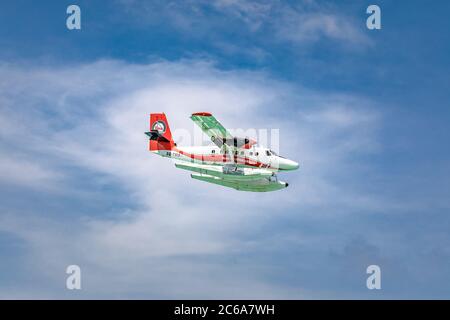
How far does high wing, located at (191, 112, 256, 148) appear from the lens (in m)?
82.0

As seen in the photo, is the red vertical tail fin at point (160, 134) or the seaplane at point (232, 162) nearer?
the seaplane at point (232, 162)

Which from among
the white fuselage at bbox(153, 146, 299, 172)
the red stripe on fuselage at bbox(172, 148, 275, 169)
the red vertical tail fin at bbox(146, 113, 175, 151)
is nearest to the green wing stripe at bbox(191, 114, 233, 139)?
the white fuselage at bbox(153, 146, 299, 172)

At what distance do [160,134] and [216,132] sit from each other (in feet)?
37.9

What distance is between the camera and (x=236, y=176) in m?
84.0

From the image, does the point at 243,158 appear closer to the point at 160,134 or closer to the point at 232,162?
the point at 232,162

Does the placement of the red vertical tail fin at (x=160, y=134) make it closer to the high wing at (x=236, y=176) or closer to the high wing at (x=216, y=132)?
the high wing at (x=236, y=176)

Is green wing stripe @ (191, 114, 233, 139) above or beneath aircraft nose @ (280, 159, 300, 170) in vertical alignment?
above

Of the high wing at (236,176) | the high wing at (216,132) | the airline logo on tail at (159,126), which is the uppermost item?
the airline logo on tail at (159,126)

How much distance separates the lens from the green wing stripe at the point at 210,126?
82.1 m

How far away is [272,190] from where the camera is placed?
3445 inches

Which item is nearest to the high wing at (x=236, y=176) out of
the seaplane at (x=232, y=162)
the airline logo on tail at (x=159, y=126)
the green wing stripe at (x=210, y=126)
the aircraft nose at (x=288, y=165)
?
the seaplane at (x=232, y=162)

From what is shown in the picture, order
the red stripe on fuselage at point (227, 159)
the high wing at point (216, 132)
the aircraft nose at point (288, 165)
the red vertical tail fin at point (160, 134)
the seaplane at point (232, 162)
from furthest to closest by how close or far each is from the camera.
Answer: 1. the red vertical tail fin at point (160, 134)
2. the aircraft nose at point (288, 165)
3. the red stripe on fuselage at point (227, 159)
4. the seaplane at point (232, 162)
5. the high wing at point (216, 132)

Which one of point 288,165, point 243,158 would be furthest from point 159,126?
point 288,165

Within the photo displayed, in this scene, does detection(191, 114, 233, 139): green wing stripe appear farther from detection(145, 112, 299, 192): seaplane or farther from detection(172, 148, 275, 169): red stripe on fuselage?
detection(172, 148, 275, 169): red stripe on fuselage
